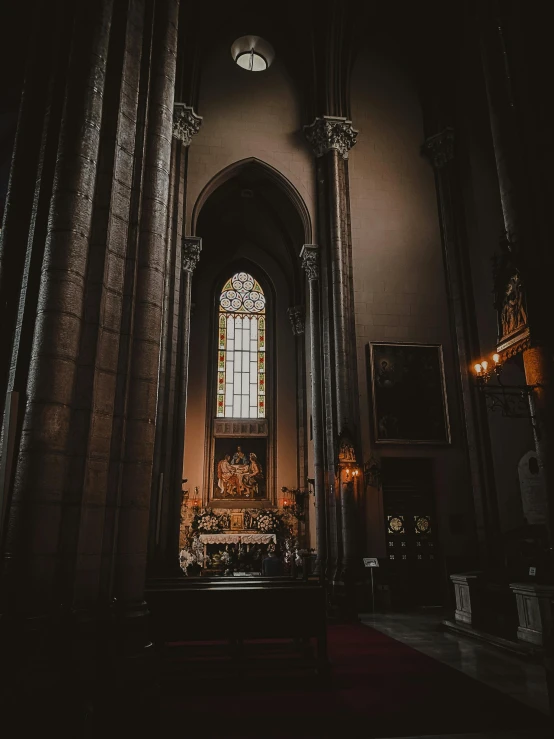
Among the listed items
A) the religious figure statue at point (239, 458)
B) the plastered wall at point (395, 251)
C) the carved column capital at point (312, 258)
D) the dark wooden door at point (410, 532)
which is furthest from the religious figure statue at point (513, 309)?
the religious figure statue at point (239, 458)

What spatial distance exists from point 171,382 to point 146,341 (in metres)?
7.77

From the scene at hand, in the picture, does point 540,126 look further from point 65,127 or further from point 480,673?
point 480,673

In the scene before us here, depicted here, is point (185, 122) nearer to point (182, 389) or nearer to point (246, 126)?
point (246, 126)

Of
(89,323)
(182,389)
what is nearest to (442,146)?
(182,389)

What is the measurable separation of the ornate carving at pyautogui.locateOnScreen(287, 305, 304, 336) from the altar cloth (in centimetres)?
847

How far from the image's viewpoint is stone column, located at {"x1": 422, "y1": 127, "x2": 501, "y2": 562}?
12.4 m

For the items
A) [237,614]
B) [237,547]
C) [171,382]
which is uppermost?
[171,382]

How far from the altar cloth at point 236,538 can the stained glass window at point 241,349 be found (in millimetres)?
5130

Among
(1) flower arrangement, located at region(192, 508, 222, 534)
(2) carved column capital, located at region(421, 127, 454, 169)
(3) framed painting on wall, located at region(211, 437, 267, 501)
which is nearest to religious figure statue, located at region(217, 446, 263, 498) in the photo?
(3) framed painting on wall, located at region(211, 437, 267, 501)

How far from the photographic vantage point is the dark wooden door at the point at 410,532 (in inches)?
496

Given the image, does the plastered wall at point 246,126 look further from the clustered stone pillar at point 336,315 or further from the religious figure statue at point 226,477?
the religious figure statue at point 226,477

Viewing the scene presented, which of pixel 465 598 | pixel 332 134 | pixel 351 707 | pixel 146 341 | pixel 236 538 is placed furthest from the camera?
pixel 236 538

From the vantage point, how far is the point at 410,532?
514 inches

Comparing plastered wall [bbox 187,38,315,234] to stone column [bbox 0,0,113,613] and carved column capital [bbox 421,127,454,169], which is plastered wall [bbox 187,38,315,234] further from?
stone column [bbox 0,0,113,613]
